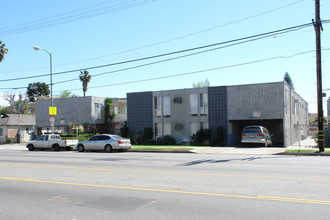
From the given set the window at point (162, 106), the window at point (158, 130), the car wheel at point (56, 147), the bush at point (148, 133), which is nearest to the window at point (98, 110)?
the bush at point (148, 133)

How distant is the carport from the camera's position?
30828 mm

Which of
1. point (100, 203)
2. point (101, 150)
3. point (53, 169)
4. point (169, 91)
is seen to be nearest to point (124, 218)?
point (100, 203)

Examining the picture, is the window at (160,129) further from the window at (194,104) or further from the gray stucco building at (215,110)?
the window at (194,104)

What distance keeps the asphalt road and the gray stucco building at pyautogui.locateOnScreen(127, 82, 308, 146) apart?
56.0 ft

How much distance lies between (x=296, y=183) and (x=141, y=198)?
450cm

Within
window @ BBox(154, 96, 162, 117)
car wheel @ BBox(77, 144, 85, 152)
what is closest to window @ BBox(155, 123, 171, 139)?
window @ BBox(154, 96, 162, 117)

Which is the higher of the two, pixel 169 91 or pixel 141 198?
pixel 169 91

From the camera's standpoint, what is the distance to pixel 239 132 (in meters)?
34.1

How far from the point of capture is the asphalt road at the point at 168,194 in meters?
A: 6.39

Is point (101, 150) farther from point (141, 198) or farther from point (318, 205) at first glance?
point (318, 205)

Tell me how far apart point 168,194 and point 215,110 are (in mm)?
23045

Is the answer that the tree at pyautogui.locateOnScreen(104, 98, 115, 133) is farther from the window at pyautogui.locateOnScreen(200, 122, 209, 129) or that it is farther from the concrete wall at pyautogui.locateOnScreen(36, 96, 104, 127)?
the window at pyautogui.locateOnScreen(200, 122, 209, 129)

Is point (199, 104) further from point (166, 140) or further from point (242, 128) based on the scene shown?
point (242, 128)

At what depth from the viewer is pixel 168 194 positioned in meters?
8.07
